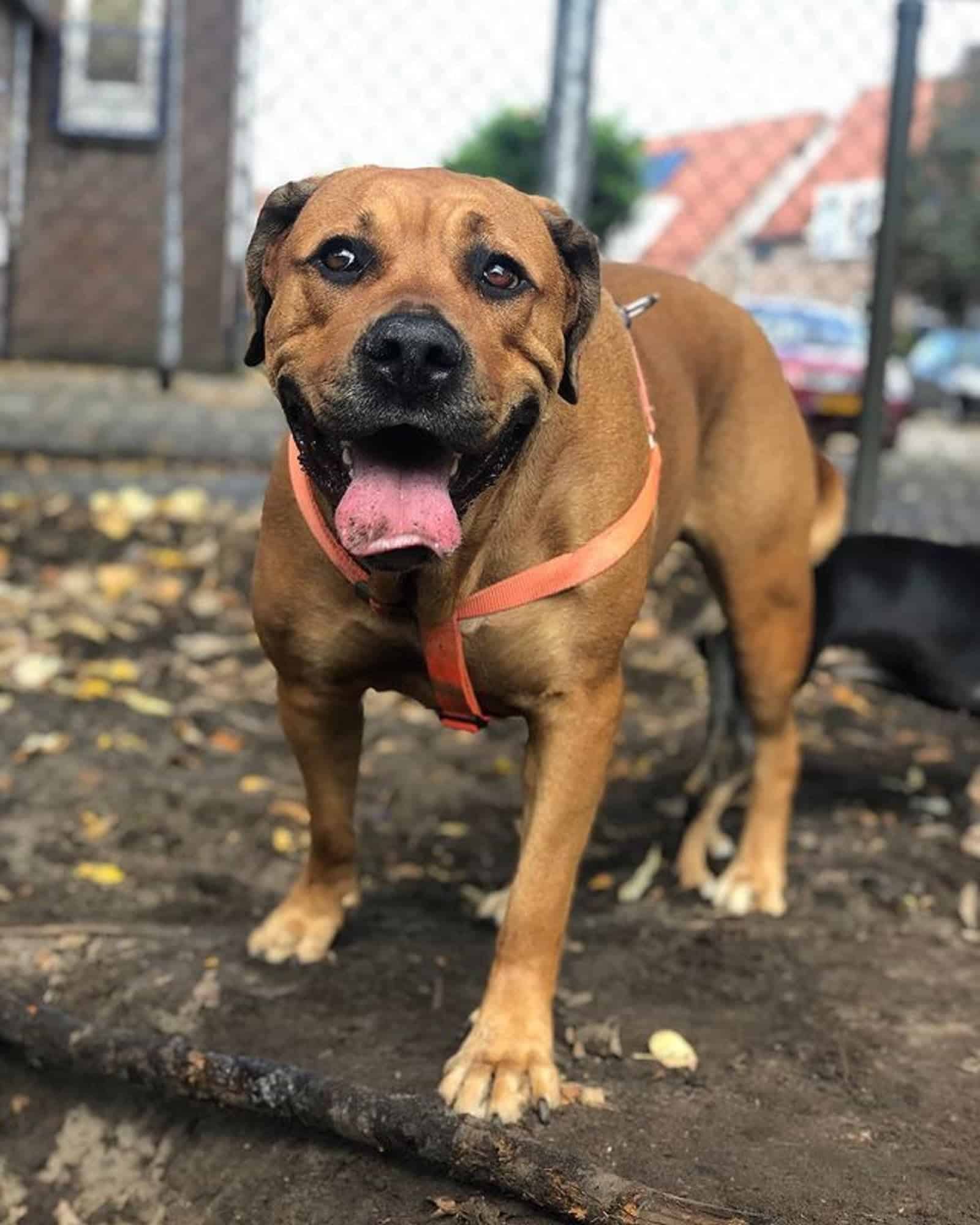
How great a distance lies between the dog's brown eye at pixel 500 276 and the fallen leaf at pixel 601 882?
1800 mm

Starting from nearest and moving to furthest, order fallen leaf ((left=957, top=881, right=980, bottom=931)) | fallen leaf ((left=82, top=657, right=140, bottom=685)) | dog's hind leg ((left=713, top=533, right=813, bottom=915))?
fallen leaf ((left=957, top=881, right=980, bottom=931))
dog's hind leg ((left=713, top=533, right=813, bottom=915))
fallen leaf ((left=82, top=657, right=140, bottom=685))

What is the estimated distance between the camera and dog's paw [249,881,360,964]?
3.28 metres

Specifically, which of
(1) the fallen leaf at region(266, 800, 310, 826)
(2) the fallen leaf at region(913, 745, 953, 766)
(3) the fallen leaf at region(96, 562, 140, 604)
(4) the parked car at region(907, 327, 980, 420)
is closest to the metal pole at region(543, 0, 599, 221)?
(3) the fallen leaf at region(96, 562, 140, 604)

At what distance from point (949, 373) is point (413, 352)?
30.5 metres

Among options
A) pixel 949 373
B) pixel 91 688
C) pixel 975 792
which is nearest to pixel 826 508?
pixel 975 792

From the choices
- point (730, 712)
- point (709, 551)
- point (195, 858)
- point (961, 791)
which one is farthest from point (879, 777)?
point (195, 858)

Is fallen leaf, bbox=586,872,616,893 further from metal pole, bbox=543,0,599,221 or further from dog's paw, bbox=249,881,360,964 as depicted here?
metal pole, bbox=543,0,599,221

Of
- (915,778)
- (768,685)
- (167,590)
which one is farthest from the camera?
(167,590)

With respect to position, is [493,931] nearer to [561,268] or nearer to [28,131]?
[561,268]

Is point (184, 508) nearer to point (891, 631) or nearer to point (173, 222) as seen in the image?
point (891, 631)

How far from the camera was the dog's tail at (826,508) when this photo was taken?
4184mm

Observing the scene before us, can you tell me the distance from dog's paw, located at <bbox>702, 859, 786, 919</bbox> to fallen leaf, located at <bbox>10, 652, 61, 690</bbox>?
2.28 meters

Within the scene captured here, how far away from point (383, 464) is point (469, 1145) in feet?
3.46

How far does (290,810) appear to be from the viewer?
4.20 meters
